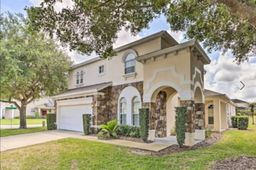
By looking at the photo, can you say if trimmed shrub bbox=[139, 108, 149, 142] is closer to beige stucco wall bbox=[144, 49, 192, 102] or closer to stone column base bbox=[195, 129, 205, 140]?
beige stucco wall bbox=[144, 49, 192, 102]

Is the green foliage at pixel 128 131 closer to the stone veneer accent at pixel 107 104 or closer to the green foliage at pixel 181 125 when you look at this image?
the stone veneer accent at pixel 107 104

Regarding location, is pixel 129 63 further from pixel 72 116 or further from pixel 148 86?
pixel 72 116

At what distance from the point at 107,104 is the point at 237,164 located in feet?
40.5

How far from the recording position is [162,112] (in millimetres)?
17250

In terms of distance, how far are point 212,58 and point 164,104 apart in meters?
4.57

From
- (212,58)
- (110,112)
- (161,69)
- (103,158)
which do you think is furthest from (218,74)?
(103,158)

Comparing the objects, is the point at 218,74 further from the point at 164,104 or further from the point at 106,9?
the point at 106,9

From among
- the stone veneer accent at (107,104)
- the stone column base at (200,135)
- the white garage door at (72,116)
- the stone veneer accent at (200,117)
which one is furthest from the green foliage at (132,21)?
the white garage door at (72,116)

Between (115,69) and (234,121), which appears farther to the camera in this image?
(234,121)

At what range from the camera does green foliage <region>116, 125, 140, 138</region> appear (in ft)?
54.7

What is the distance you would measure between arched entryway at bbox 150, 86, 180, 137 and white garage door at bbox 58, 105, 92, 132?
241 inches

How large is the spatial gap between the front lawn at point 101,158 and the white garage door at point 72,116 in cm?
747

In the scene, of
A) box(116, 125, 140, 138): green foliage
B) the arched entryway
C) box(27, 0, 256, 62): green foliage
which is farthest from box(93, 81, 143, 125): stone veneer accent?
box(27, 0, 256, 62): green foliage

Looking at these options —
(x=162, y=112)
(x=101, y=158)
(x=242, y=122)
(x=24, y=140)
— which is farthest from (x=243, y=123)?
(x=24, y=140)
